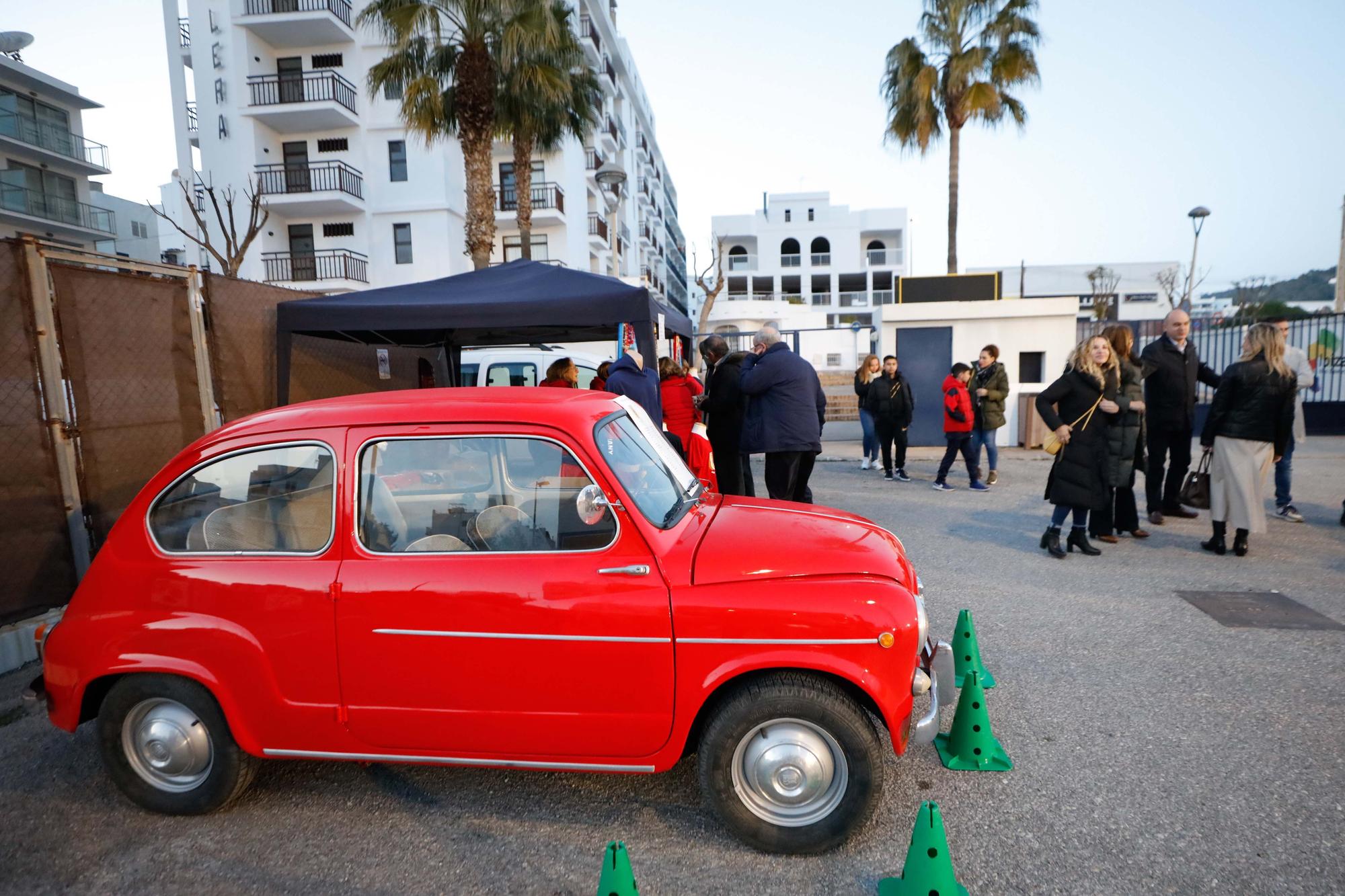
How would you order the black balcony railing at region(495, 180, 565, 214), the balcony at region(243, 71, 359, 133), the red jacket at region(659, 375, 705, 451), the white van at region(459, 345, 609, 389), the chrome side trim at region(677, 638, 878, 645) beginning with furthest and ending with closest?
the black balcony railing at region(495, 180, 565, 214), the balcony at region(243, 71, 359, 133), the white van at region(459, 345, 609, 389), the red jacket at region(659, 375, 705, 451), the chrome side trim at region(677, 638, 878, 645)

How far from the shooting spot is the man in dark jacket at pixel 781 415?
6.55 metres

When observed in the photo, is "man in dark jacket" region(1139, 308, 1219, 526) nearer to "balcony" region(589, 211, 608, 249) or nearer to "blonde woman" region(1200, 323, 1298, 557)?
"blonde woman" region(1200, 323, 1298, 557)

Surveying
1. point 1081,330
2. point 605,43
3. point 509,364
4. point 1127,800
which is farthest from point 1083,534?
point 605,43

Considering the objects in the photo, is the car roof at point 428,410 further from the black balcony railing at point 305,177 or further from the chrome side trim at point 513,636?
the black balcony railing at point 305,177

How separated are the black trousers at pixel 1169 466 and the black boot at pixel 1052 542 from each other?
1.85 metres

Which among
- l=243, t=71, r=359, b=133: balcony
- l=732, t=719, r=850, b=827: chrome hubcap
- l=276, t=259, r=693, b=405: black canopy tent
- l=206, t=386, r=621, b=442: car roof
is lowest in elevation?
l=732, t=719, r=850, b=827: chrome hubcap

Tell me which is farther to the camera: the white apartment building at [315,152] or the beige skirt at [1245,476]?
the white apartment building at [315,152]

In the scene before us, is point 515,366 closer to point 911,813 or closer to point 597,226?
point 911,813

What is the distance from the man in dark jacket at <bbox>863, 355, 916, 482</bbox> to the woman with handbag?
4324 millimetres

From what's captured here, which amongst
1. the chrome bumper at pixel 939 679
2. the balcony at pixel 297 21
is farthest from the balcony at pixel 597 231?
the chrome bumper at pixel 939 679

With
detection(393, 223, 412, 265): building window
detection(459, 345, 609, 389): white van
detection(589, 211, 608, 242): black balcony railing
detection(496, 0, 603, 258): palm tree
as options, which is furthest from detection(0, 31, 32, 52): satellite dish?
detection(459, 345, 609, 389): white van

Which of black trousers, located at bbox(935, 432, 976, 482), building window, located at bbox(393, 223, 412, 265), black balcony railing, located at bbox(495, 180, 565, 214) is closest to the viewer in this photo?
black trousers, located at bbox(935, 432, 976, 482)

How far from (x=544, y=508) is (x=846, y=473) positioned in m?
9.52

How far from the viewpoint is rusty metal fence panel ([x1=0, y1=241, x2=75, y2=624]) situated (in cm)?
453
